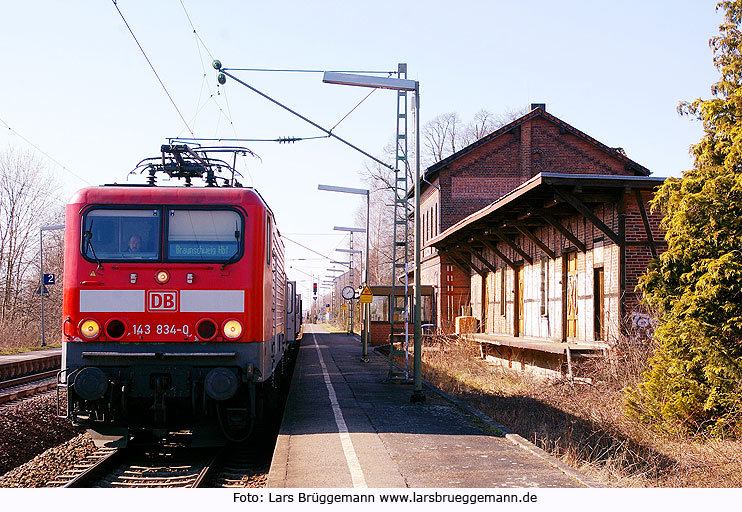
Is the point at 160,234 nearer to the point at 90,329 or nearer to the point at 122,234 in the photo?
the point at 122,234

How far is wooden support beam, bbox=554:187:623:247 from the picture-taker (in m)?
14.9

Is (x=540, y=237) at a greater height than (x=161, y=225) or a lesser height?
greater

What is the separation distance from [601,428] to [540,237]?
984cm

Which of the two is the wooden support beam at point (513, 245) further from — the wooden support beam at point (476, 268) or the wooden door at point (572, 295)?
the wooden support beam at point (476, 268)

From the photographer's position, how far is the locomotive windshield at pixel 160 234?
9.02 metres

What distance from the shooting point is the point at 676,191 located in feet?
32.1

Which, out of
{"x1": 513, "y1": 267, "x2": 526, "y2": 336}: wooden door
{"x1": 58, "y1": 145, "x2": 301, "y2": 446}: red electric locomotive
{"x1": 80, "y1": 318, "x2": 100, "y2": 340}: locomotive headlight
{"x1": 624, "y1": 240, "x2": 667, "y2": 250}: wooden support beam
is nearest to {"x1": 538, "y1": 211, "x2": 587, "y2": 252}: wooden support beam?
{"x1": 624, "y1": 240, "x2": 667, "y2": 250}: wooden support beam

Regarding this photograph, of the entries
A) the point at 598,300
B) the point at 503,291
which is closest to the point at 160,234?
the point at 598,300

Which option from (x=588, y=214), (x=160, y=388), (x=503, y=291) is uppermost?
(x=588, y=214)

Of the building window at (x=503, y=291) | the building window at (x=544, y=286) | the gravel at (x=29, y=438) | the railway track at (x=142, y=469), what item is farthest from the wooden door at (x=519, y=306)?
the railway track at (x=142, y=469)

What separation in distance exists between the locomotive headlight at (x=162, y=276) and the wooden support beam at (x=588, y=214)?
847 cm

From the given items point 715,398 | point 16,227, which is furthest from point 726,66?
point 16,227

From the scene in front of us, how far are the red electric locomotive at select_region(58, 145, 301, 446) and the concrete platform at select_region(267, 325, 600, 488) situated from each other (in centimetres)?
110

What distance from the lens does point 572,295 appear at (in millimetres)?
17812
